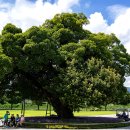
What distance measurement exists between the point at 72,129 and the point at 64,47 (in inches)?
391

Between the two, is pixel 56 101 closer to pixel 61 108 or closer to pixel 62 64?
pixel 61 108

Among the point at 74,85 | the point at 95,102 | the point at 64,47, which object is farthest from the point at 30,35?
the point at 95,102

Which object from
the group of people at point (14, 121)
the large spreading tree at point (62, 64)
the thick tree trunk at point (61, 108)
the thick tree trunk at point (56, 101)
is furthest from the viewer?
the thick tree trunk at point (61, 108)

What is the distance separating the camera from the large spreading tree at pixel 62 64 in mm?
40438

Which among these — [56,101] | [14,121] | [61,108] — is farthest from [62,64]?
[14,121]

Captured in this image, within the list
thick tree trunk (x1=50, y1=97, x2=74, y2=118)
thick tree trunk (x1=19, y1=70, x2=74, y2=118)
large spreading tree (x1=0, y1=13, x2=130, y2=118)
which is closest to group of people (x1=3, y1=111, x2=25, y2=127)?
large spreading tree (x1=0, y1=13, x2=130, y2=118)

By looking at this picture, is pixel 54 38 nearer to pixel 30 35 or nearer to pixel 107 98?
pixel 30 35

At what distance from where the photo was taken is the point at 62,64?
44.1 metres

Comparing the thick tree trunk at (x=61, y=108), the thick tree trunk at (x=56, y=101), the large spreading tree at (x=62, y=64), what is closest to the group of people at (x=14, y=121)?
the large spreading tree at (x=62, y=64)

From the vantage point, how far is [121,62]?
48562 millimetres

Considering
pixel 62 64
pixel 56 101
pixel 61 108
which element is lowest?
pixel 61 108

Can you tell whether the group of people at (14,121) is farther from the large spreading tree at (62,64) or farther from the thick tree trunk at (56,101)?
the thick tree trunk at (56,101)

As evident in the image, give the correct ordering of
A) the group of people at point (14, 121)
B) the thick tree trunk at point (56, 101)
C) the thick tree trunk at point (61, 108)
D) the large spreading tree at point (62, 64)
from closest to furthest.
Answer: the group of people at point (14, 121) < the large spreading tree at point (62, 64) < the thick tree trunk at point (56, 101) < the thick tree trunk at point (61, 108)

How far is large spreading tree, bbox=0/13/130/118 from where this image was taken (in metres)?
40.4
